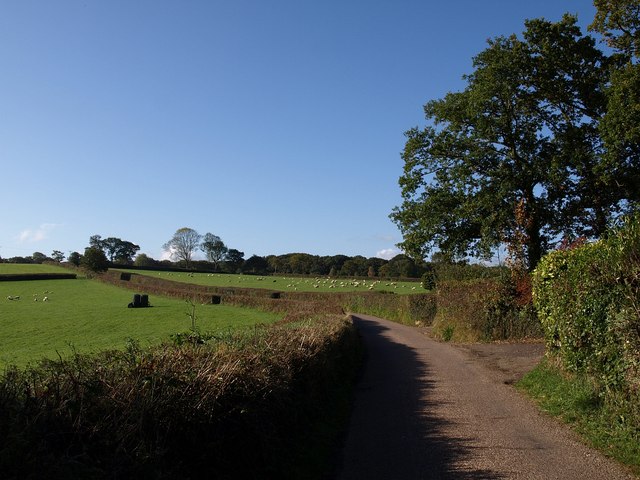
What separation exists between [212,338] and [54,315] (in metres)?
33.9

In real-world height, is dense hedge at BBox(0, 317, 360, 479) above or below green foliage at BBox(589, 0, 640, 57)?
below

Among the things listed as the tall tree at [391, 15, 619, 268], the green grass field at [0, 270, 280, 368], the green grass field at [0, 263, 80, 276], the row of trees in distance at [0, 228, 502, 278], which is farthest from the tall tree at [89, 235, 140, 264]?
the tall tree at [391, 15, 619, 268]

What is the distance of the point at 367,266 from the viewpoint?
111 meters

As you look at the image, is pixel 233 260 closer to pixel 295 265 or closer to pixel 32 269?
pixel 295 265

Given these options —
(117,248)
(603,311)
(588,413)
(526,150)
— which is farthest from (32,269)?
(603,311)

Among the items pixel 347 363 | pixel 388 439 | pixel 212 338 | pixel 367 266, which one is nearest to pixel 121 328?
pixel 347 363

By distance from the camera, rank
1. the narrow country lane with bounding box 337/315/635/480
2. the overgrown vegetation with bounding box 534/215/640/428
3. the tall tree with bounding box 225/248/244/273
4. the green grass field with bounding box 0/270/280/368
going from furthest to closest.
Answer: the tall tree with bounding box 225/248/244/273 < the green grass field with bounding box 0/270/280/368 < the overgrown vegetation with bounding box 534/215/640/428 < the narrow country lane with bounding box 337/315/635/480

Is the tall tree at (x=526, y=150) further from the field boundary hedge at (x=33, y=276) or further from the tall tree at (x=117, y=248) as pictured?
the tall tree at (x=117, y=248)

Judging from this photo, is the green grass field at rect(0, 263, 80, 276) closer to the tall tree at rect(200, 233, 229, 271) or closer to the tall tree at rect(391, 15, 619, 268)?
the tall tree at rect(200, 233, 229, 271)

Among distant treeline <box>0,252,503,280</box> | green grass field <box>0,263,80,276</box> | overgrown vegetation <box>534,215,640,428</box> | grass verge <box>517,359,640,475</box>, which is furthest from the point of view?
distant treeline <box>0,252,503,280</box>

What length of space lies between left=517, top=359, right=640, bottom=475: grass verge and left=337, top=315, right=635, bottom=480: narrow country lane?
0.22 meters

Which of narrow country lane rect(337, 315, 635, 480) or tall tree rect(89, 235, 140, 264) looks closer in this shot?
narrow country lane rect(337, 315, 635, 480)

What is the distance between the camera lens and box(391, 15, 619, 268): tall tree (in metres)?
26.1

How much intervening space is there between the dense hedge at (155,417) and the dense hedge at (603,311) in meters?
4.67
